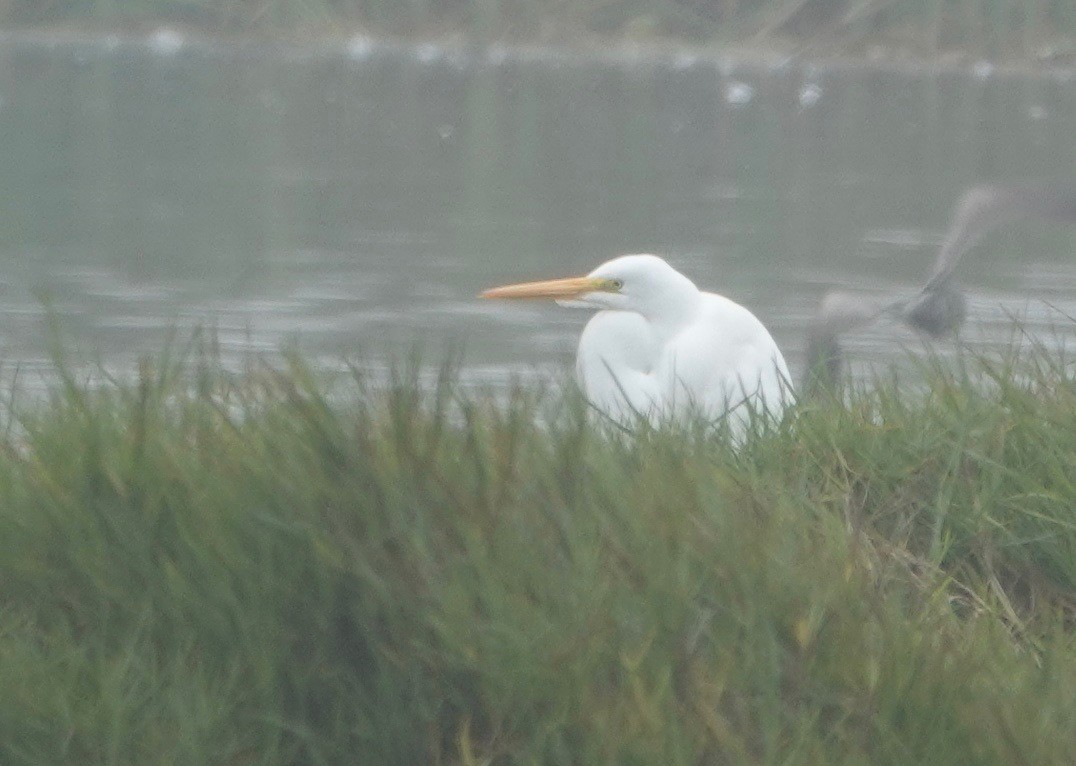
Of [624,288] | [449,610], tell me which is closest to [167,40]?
[624,288]

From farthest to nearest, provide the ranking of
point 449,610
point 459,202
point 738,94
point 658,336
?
point 738,94, point 459,202, point 658,336, point 449,610

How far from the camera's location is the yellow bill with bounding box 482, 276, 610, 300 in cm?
509

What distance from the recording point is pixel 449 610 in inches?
93.4

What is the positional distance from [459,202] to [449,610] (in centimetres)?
1459

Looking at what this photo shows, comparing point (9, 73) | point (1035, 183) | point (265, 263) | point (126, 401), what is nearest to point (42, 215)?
point (265, 263)

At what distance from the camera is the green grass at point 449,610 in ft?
7.67

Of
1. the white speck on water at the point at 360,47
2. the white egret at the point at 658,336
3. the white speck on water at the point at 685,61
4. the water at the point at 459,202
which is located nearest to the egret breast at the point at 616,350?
the white egret at the point at 658,336

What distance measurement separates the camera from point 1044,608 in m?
2.87

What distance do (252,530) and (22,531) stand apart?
30cm

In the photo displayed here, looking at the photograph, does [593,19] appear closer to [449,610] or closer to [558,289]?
[558,289]

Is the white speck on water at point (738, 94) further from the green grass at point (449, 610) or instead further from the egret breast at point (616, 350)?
the green grass at point (449, 610)

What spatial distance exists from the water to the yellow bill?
1.46ft

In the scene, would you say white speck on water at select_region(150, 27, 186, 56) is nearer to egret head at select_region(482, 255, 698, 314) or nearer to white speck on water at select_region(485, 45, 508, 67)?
white speck on water at select_region(485, 45, 508, 67)

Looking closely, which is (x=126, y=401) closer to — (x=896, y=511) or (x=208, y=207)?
(x=896, y=511)
